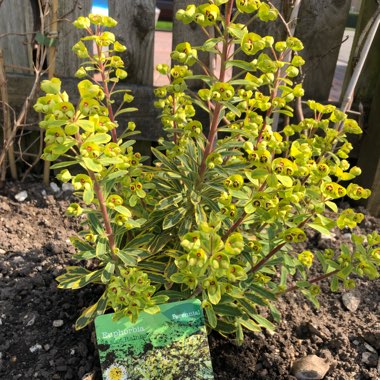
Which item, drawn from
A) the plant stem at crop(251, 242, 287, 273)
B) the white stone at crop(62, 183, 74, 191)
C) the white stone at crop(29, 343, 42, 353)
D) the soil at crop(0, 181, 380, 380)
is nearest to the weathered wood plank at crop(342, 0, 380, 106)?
the soil at crop(0, 181, 380, 380)

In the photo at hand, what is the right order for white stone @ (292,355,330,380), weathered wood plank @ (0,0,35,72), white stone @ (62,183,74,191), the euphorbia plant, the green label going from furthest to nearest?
white stone @ (62,183,74,191), weathered wood plank @ (0,0,35,72), white stone @ (292,355,330,380), the green label, the euphorbia plant

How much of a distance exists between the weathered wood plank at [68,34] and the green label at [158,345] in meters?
1.76

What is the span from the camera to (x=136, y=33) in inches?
112

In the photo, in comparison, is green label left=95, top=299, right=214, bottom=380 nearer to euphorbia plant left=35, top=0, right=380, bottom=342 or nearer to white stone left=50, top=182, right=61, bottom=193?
euphorbia plant left=35, top=0, right=380, bottom=342

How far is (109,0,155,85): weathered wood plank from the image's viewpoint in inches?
108

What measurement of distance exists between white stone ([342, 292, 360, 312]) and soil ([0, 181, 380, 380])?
0.07ft

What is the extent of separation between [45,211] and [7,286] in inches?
26.5

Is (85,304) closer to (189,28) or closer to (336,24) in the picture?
(189,28)

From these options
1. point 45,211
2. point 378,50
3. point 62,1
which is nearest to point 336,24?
point 378,50

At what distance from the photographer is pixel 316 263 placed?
265 centimetres

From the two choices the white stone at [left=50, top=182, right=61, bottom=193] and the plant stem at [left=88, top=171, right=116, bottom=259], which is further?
the white stone at [left=50, top=182, right=61, bottom=193]

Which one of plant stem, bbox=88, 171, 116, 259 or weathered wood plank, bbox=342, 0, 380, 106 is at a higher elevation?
weathered wood plank, bbox=342, 0, 380, 106

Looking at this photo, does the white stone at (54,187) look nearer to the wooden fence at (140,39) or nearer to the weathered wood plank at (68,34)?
the wooden fence at (140,39)

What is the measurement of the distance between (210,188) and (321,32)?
151 centimetres
